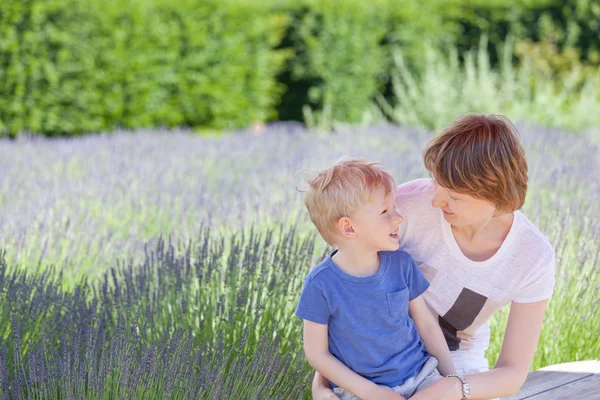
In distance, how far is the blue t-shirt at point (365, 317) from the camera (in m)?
2.08

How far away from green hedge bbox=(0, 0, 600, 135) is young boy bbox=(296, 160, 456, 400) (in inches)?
284

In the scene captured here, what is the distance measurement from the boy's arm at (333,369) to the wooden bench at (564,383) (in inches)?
24.8

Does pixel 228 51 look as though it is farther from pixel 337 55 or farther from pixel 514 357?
pixel 514 357

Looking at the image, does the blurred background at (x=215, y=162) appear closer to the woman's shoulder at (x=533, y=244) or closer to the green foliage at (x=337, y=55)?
the green foliage at (x=337, y=55)

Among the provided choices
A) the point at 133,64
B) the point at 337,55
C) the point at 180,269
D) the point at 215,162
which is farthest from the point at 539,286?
the point at 337,55

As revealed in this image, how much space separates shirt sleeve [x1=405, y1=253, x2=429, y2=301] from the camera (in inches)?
86.3

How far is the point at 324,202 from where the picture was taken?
2.11 metres

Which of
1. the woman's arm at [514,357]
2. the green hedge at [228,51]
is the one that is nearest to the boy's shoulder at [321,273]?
the woman's arm at [514,357]

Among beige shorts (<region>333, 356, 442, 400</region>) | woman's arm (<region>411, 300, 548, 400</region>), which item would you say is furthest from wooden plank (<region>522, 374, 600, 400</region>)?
beige shorts (<region>333, 356, 442, 400</region>)

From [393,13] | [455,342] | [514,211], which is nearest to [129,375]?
[455,342]

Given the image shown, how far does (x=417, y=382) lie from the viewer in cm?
214

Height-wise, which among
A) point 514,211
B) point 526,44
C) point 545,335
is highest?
point 526,44

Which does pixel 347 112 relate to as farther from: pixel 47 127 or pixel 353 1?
pixel 47 127

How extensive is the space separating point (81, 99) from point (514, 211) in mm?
7727
